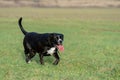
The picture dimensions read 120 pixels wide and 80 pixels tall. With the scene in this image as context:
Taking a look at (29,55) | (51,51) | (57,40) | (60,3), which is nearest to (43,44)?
(51,51)

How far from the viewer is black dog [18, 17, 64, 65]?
1071 cm

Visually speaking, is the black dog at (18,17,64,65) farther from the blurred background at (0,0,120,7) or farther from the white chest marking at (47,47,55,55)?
the blurred background at (0,0,120,7)

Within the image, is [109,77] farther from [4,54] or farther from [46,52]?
[4,54]

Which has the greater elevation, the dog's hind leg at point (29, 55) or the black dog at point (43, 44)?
the black dog at point (43, 44)

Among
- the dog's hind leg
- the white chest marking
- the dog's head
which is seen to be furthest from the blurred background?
the dog's head

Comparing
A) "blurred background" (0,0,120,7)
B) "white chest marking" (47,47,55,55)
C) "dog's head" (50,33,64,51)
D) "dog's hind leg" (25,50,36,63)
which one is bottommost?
"blurred background" (0,0,120,7)

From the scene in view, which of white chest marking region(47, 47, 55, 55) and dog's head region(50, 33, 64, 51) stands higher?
dog's head region(50, 33, 64, 51)

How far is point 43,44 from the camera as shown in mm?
11172

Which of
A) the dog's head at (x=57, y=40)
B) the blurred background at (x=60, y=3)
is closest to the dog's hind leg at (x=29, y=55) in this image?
the dog's head at (x=57, y=40)

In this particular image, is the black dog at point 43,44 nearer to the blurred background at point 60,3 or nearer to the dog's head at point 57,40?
the dog's head at point 57,40

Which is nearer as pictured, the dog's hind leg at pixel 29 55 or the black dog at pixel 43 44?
the black dog at pixel 43 44

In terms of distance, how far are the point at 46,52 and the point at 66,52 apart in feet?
15.1

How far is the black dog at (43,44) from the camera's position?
35.2 ft

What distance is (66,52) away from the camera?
15.7 meters
